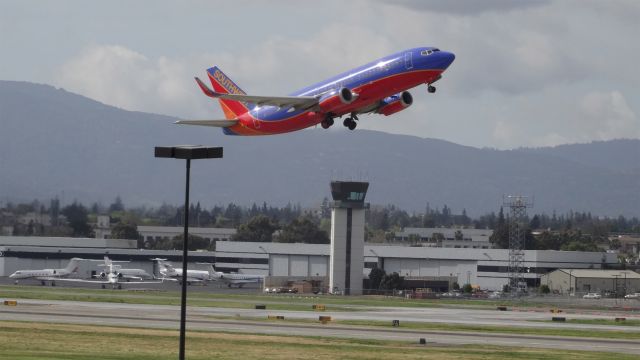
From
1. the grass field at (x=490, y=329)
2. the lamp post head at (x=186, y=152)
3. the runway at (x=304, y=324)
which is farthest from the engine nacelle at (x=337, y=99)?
the lamp post head at (x=186, y=152)

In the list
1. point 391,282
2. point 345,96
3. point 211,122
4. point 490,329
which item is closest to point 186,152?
point 345,96

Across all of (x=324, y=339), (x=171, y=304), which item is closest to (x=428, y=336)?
(x=324, y=339)

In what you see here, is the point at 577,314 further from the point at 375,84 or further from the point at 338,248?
the point at 338,248

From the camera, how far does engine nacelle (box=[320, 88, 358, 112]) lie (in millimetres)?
82062

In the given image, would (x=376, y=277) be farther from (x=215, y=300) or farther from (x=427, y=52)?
(x=427, y=52)

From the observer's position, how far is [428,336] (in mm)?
82188

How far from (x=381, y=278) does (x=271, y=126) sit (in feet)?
344

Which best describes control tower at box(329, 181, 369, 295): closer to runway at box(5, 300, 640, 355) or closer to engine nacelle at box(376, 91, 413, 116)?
runway at box(5, 300, 640, 355)

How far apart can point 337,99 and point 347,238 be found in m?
106

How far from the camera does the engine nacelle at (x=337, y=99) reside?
269 ft

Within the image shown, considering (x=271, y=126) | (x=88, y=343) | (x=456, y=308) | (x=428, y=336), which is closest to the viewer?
(x=88, y=343)

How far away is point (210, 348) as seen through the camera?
67.8 metres

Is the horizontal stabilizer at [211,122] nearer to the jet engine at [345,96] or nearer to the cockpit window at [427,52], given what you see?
the jet engine at [345,96]

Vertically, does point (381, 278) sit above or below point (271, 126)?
below
